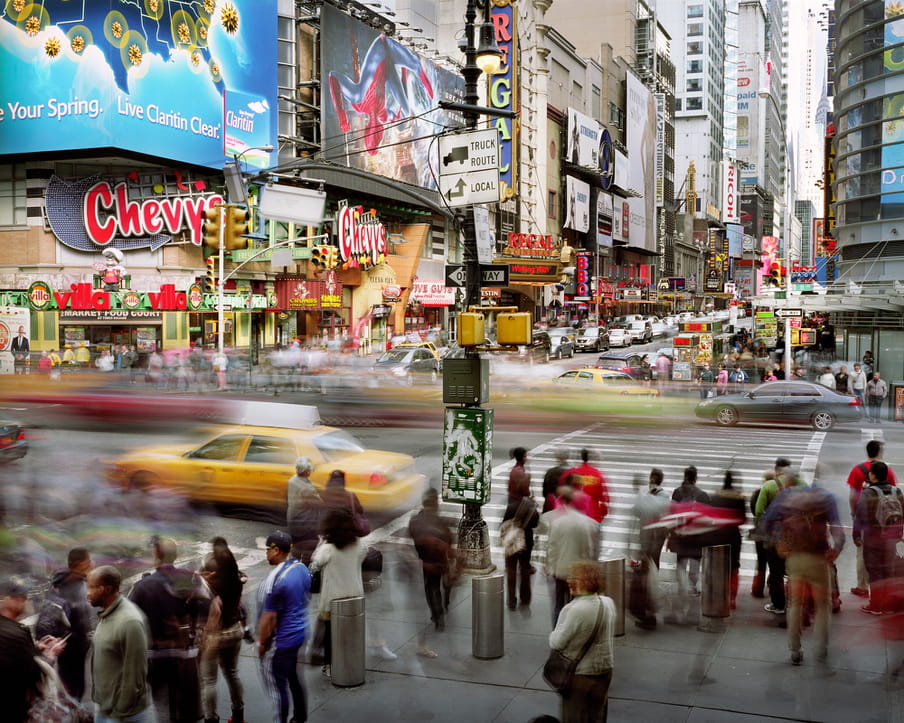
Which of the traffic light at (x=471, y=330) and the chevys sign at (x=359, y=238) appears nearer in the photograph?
the traffic light at (x=471, y=330)

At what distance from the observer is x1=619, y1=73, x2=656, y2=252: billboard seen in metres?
112

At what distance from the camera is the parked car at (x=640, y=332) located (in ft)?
212

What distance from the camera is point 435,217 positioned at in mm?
65500

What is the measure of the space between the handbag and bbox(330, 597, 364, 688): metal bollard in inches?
83.4

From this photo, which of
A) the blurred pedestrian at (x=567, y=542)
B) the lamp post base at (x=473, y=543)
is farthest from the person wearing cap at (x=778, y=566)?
the lamp post base at (x=473, y=543)

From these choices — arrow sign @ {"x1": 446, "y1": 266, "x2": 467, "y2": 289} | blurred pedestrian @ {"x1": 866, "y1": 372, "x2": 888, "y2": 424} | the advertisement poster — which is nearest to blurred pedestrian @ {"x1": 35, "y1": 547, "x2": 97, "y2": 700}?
arrow sign @ {"x1": 446, "y1": 266, "x2": 467, "y2": 289}

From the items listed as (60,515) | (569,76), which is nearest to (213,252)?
(60,515)

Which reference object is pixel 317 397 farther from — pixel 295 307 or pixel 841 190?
pixel 841 190

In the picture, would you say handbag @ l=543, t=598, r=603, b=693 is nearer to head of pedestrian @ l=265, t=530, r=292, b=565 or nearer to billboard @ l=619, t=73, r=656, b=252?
head of pedestrian @ l=265, t=530, r=292, b=565

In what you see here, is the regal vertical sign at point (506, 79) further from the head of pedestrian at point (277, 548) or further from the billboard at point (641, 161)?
the head of pedestrian at point (277, 548)

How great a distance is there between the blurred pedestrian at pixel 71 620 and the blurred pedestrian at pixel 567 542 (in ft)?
13.8

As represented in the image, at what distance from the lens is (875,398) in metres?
26.9

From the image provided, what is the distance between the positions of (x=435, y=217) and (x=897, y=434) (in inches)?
1791

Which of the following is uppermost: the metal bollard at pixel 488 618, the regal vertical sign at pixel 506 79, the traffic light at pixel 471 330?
the regal vertical sign at pixel 506 79
